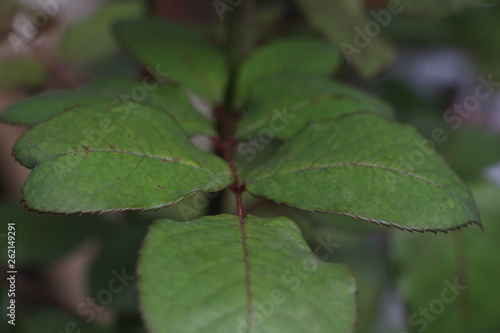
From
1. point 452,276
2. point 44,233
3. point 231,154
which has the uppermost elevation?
point 231,154

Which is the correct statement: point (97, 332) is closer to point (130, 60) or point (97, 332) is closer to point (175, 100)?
point (175, 100)

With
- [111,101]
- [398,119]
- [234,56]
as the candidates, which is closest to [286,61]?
[234,56]

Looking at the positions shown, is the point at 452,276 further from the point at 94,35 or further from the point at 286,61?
the point at 94,35

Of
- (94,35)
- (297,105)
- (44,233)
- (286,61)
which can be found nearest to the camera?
(297,105)

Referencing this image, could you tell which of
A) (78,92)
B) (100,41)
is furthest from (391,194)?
(100,41)

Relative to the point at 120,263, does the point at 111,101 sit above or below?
above

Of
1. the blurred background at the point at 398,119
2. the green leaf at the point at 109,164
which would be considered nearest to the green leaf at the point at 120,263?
the blurred background at the point at 398,119
